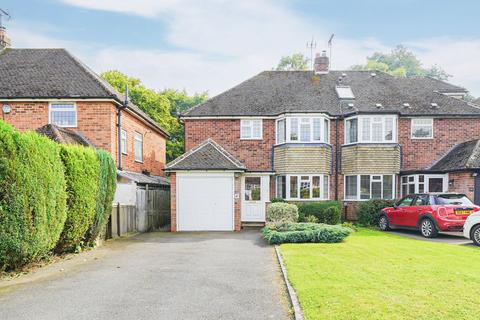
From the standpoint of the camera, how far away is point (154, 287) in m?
6.86

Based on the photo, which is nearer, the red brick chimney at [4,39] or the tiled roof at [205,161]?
the tiled roof at [205,161]

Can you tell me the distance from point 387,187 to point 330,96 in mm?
6007

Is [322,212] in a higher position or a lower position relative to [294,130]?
lower

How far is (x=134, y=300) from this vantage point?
238 inches

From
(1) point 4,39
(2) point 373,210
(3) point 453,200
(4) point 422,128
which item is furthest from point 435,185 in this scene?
(1) point 4,39

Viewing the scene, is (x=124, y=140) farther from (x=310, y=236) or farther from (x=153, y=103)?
(x=153, y=103)

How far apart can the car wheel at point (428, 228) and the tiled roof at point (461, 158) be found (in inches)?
178

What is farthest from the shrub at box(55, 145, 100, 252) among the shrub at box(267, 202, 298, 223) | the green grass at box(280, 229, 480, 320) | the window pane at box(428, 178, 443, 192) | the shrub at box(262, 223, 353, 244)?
the window pane at box(428, 178, 443, 192)

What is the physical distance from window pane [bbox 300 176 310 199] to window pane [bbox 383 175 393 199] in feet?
13.1

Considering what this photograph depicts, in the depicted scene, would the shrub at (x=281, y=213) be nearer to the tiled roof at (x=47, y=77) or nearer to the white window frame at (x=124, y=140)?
the white window frame at (x=124, y=140)

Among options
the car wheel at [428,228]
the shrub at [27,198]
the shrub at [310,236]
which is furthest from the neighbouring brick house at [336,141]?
the shrub at [27,198]

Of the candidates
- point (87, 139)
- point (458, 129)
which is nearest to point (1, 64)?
point (87, 139)

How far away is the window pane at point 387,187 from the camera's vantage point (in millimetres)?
19031

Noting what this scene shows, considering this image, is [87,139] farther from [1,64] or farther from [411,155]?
[411,155]
